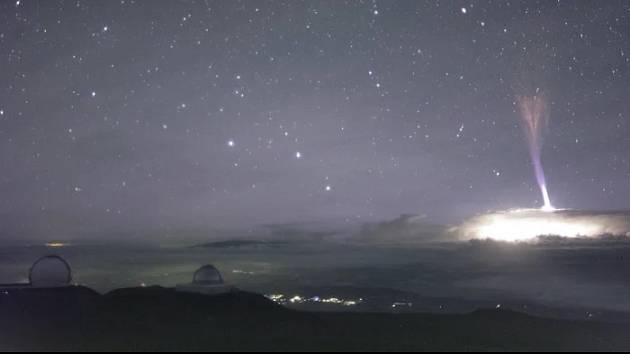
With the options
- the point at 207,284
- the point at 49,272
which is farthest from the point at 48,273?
the point at 207,284

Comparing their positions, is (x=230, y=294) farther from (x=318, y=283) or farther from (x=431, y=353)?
(x=318, y=283)

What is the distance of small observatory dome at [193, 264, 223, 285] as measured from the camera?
112 ft

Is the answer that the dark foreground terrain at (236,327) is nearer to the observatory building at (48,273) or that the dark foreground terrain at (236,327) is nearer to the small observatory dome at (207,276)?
the observatory building at (48,273)

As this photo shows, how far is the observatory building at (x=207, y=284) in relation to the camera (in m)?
31.9

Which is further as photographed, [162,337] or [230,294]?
[230,294]

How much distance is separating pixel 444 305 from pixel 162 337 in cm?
6025

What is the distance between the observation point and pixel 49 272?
30500 mm

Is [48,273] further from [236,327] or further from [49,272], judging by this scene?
[236,327]

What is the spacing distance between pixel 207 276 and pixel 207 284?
2.47 feet

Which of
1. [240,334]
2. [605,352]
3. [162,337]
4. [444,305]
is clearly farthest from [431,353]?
[444,305]

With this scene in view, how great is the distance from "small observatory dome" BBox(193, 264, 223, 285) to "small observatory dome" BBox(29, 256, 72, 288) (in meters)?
7.81

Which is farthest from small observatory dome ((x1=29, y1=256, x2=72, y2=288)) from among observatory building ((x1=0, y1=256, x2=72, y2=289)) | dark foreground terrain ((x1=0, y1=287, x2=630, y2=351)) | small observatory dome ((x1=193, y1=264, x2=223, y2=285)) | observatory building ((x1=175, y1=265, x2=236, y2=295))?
small observatory dome ((x1=193, y1=264, x2=223, y2=285))

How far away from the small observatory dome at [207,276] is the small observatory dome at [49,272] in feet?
25.6

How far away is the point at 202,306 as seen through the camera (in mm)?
28203
